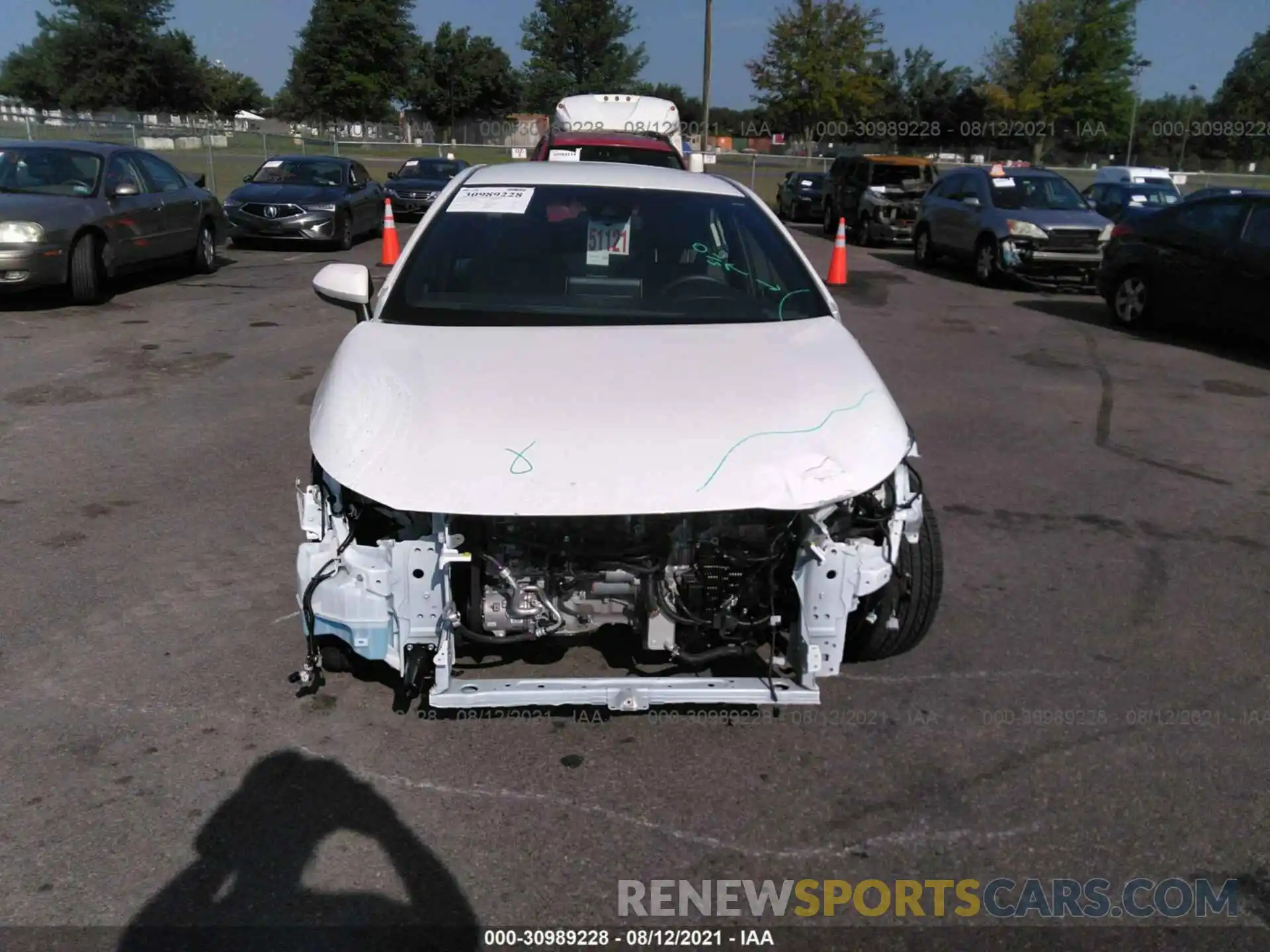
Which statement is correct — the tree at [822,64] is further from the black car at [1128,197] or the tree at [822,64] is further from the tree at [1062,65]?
the black car at [1128,197]

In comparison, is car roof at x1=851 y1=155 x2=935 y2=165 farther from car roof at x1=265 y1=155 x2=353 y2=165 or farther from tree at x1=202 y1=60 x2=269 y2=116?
tree at x1=202 y1=60 x2=269 y2=116

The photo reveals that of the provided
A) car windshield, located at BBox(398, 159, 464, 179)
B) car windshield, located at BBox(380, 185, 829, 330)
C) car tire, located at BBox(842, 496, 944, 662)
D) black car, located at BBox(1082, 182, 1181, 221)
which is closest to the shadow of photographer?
car tire, located at BBox(842, 496, 944, 662)

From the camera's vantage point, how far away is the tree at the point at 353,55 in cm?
5925

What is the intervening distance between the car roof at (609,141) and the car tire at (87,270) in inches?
209

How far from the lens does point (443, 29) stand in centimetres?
6875

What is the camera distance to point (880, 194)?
20938mm

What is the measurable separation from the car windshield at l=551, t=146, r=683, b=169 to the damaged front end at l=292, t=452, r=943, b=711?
390 inches

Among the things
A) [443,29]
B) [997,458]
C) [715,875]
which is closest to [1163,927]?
[715,875]

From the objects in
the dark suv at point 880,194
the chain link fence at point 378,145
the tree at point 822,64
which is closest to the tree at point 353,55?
the chain link fence at point 378,145

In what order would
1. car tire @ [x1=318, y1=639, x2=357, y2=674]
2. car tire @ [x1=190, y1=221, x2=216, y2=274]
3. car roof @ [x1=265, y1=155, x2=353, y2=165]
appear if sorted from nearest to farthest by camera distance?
car tire @ [x1=318, y1=639, x2=357, y2=674] < car tire @ [x1=190, y1=221, x2=216, y2=274] < car roof @ [x1=265, y1=155, x2=353, y2=165]

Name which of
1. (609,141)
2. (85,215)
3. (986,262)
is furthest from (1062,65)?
(85,215)

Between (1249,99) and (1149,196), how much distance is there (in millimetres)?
57950

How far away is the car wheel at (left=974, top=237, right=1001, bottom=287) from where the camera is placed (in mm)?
15328

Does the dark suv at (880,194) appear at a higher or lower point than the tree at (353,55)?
lower
